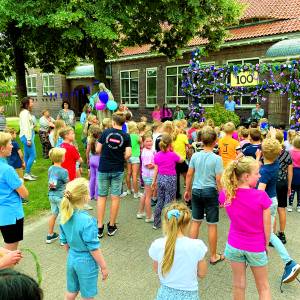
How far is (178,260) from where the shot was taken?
2631mm

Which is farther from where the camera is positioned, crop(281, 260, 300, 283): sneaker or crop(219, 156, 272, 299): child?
crop(281, 260, 300, 283): sneaker

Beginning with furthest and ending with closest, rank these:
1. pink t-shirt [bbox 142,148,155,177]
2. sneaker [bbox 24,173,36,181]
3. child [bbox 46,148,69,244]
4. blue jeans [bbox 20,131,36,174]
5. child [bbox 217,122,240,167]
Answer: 1. sneaker [bbox 24,173,36,181]
2. blue jeans [bbox 20,131,36,174]
3. child [bbox 217,122,240,167]
4. pink t-shirt [bbox 142,148,155,177]
5. child [bbox 46,148,69,244]

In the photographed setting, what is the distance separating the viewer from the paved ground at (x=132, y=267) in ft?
12.5

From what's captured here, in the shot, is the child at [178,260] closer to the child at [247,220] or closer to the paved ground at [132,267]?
the child at [247,220]

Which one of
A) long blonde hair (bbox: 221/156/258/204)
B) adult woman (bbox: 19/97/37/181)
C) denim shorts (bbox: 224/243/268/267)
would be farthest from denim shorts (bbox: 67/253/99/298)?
adult woman (bbox: 19/97/37/181)

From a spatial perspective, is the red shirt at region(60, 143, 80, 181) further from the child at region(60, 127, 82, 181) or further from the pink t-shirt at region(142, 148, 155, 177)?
the pink t-shirt at region(142, 148, 155, 177)

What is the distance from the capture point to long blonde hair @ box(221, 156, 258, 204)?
316cm

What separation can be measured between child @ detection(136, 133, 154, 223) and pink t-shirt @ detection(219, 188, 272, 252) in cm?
286

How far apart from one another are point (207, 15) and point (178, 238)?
12047 mm

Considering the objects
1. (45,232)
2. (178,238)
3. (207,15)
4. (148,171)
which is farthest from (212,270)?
(207,15)

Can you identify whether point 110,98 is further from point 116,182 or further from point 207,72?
point 116,182

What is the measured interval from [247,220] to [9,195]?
2.59 m

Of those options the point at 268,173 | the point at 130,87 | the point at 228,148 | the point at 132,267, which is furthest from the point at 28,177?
the point at 130,87

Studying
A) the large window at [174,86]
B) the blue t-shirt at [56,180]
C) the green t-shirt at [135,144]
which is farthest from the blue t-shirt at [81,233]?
the large window at [174,86]
